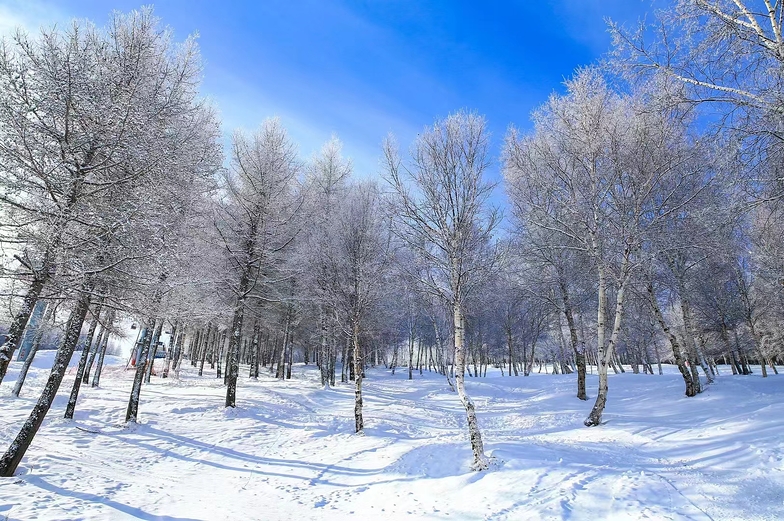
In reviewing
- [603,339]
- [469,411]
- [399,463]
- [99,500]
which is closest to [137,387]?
[99,500]

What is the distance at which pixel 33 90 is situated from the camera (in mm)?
5965

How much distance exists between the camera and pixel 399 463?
8469mm

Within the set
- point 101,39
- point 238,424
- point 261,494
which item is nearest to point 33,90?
point 101,39

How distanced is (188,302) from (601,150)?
13373 mm

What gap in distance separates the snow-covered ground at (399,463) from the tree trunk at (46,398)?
343mm

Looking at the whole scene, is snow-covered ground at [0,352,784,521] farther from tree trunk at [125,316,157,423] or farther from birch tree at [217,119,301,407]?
birch tree at [217,119,301,407]

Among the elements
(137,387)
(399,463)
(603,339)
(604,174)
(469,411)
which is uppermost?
(604,174)

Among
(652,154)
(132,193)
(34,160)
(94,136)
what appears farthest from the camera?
(652,154)

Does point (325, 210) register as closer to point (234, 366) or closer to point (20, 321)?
point (234, 366)

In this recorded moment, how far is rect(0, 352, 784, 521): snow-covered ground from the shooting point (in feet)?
18.6

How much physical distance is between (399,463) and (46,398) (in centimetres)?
751

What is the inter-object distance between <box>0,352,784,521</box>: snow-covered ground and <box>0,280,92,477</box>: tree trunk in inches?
13.5

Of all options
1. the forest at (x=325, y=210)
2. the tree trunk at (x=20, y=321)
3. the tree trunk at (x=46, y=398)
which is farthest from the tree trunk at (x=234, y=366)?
the tree trunk at (x=20, y=321)

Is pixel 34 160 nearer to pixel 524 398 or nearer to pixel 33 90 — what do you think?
pixel 33 90
